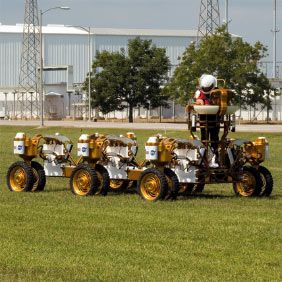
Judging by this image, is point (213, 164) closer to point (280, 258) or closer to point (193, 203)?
point (193, 203)

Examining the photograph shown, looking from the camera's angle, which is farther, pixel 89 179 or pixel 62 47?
pixel 62 47

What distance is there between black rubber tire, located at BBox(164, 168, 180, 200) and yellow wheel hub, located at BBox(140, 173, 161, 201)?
247 mm

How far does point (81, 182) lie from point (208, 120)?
2.81 m

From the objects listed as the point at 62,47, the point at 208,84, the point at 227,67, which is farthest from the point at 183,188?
the point at 62,47

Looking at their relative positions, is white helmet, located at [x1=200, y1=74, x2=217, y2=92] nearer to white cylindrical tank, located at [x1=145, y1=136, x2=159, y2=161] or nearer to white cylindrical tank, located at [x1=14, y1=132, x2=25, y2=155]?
white cylindrical tank, located at [x1=145, y1=136, x2=159, y2=161]

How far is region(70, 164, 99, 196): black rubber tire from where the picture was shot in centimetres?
2153

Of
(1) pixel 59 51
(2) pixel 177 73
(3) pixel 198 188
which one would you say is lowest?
(3) pixel 198 188

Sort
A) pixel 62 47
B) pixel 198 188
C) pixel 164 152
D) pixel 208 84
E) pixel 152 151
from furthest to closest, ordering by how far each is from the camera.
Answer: pixel 62 47
pixel 198 188
pixel 208 84
pixel 164 152
pixel 152 151

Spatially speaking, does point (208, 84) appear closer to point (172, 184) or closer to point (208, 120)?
point (208, 120)

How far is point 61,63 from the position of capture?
151000 millimetres

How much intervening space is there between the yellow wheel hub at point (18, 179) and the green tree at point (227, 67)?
206 ft

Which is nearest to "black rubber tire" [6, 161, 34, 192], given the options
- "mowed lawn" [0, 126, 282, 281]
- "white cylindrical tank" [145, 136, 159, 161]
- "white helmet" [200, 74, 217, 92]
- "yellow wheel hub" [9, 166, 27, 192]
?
"yellow wheel hub" [9, 166, 27, 192]

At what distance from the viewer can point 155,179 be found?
2041cm

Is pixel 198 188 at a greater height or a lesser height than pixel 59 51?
lesser
